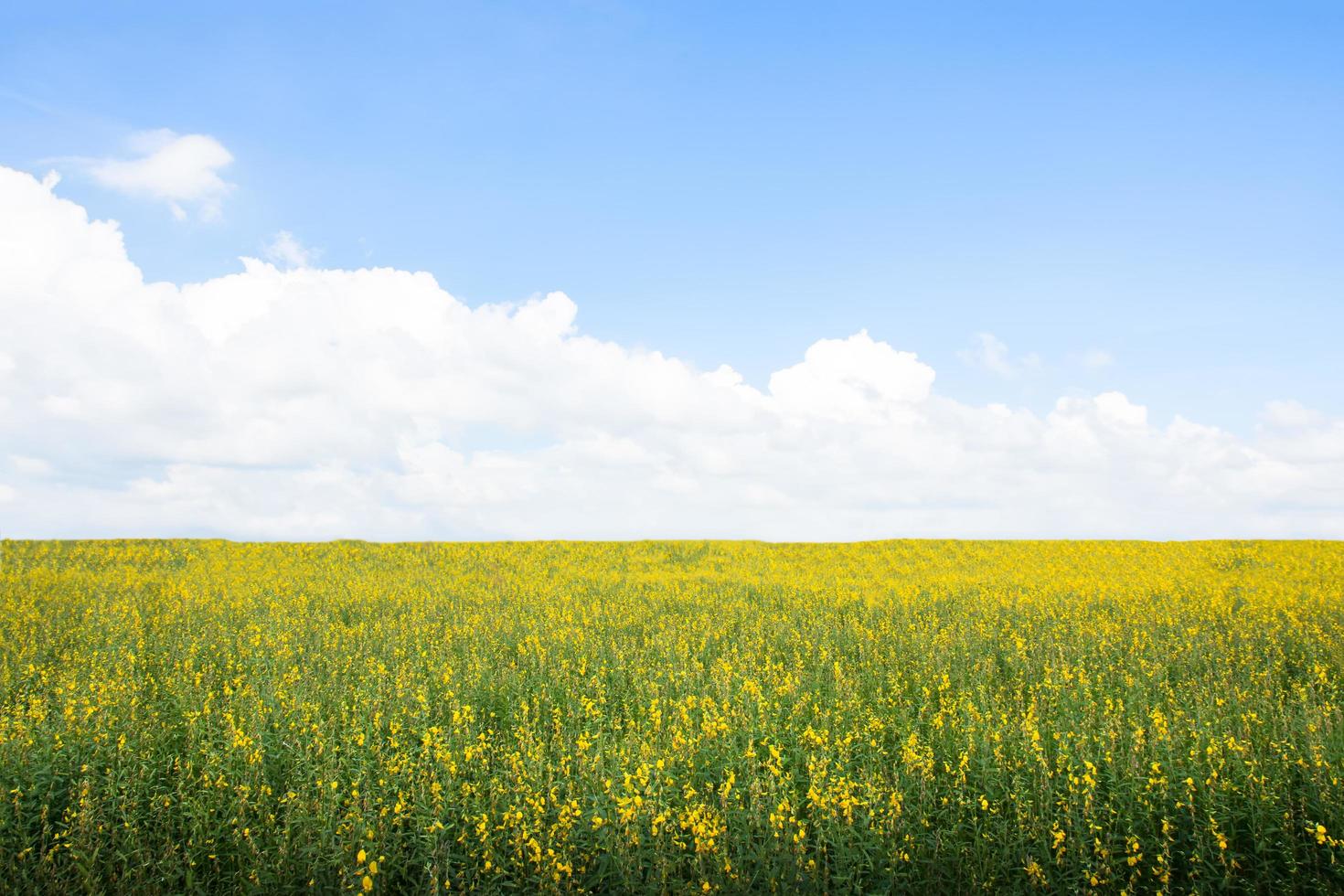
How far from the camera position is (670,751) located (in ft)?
23.0

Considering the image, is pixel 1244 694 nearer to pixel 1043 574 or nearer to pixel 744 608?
pixel 744 608

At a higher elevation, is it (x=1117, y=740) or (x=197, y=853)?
(x=1117, y=740)

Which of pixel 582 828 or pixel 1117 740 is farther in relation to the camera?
pixel 1117 740

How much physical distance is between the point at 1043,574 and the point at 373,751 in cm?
2044

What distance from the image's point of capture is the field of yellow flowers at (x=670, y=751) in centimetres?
568

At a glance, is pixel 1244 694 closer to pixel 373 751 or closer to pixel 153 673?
pixel 373 751

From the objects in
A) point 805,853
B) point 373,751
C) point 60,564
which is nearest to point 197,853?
point 373,751

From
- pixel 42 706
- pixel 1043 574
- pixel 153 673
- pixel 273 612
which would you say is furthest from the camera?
pixel 1043 574

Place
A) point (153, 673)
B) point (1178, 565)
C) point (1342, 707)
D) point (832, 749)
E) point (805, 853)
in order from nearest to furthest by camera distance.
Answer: point (805, 853), point (832, 749), point (1342, 707), point (153, 673), point (1178, 565)

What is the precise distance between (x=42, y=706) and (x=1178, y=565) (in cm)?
2942

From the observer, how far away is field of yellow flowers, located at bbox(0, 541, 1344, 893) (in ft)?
18.6

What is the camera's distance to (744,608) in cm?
1509

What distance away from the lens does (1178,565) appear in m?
25.5

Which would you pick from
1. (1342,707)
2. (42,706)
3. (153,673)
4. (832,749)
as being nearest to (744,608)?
(832,749)
